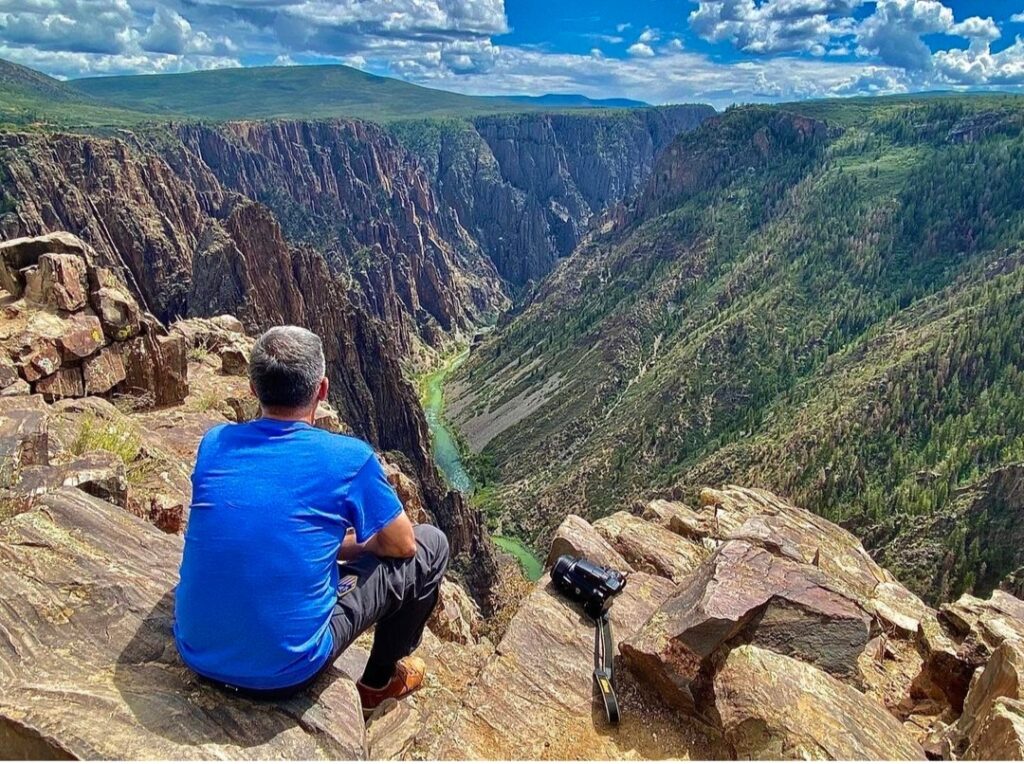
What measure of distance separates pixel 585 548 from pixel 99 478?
9763mm

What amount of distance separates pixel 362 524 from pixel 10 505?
637cm

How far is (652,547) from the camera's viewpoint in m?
17.5

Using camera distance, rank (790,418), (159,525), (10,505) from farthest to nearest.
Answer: (790,418), (159,525), (10,505)

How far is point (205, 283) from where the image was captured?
11188cm

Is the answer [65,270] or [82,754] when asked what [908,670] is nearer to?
[82,754]

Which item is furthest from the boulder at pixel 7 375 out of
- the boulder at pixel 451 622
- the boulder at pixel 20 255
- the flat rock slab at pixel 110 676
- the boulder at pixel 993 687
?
the boulder at pixel 993 687

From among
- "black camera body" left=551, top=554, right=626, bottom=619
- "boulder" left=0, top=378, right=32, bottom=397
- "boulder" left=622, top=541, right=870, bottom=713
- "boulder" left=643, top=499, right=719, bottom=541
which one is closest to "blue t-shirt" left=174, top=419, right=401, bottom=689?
"boulder" left=622, top=541, right=870, bottom=713

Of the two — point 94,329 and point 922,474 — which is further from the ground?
point 94,329

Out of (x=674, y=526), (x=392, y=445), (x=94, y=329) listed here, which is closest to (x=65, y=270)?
(x=94, y=329)

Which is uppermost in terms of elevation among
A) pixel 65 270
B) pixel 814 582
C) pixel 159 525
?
pixel 65 270

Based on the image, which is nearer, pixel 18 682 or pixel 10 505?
pixel 18 682

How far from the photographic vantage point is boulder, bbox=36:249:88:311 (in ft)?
71.7

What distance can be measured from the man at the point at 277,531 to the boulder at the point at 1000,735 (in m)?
7.68

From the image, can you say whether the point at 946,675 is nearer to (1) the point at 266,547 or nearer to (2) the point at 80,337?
(1) the point at 266,547
